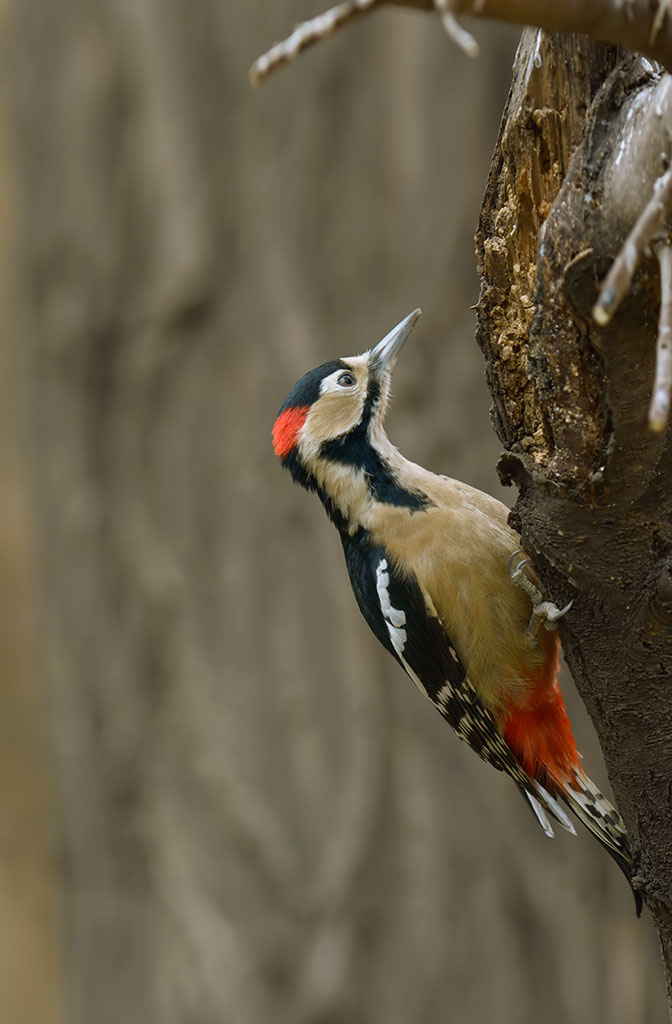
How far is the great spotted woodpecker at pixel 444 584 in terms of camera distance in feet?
8.64

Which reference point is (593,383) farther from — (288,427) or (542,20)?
(288,427)

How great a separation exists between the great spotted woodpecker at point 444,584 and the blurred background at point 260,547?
1437 mm

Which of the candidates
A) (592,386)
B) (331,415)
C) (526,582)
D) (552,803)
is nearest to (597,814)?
(552,803)

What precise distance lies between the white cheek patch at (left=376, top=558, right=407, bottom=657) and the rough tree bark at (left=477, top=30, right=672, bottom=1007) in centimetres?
84

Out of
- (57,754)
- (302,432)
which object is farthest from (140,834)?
(302,432)

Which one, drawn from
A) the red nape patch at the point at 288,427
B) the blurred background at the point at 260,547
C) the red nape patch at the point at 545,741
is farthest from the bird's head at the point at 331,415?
the blurred background at the point at 260,547

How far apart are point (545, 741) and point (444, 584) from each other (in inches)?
21.5

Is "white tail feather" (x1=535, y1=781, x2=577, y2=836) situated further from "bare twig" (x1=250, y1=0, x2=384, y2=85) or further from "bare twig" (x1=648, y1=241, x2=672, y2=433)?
"bare twig" (x1=250, y1=0, x2=384, y2=85)

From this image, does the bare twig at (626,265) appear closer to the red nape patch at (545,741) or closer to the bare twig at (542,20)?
the bare twig at (542,20)

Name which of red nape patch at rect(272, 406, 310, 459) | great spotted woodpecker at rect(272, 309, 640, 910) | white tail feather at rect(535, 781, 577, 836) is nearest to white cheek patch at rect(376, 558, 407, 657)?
great spotted woodpecker at rect(272, 309, 640, 910)

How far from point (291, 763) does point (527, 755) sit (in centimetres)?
170

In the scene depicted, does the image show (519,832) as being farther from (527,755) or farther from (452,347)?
(452,347)

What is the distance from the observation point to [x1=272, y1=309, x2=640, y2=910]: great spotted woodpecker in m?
2.63

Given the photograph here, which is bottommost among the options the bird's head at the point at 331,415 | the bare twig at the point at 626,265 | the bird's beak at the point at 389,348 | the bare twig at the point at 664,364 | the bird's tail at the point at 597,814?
the bird's tail at the point at 597,814
